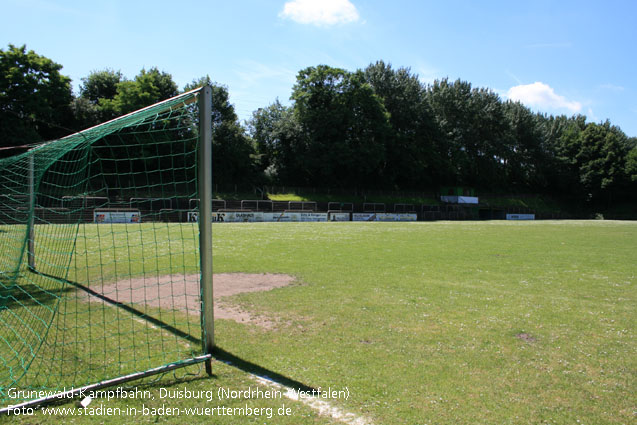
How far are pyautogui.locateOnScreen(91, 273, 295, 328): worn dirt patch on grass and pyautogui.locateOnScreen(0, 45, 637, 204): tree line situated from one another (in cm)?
3659

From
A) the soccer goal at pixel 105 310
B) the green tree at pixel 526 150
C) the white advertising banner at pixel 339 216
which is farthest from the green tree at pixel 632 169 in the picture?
the soccer goal at pixel 105 310

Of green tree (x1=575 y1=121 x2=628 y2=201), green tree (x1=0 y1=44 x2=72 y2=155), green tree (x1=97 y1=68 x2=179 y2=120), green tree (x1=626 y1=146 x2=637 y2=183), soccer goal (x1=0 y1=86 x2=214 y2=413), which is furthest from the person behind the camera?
green tree (x1=575 y1=121 x2=628 y2=201)

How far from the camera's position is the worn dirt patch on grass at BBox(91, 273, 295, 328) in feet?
21.9

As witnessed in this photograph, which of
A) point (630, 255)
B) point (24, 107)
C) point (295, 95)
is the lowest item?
point (630, 255)

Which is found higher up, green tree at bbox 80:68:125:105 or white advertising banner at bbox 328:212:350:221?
green tree at bbox 80:68:125:105

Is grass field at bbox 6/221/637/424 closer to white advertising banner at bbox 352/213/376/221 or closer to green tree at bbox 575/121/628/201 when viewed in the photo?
white advertising banner at bbox 352/213/376/221

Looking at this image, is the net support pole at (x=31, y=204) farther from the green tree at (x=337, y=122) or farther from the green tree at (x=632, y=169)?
the green tree at (x=632, y=169)

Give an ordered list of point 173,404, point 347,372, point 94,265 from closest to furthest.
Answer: point 173,404
point 347,372
point 94,265

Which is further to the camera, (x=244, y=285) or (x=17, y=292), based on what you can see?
(x=244, y=285)

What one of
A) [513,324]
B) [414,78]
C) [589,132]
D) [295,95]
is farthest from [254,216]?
[589,132]

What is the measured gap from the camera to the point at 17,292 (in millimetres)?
7746

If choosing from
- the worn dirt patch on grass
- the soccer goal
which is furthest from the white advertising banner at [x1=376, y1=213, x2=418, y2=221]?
the soccer goal

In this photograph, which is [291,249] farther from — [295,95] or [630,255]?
[295,95]

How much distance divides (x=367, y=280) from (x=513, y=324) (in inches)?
149
